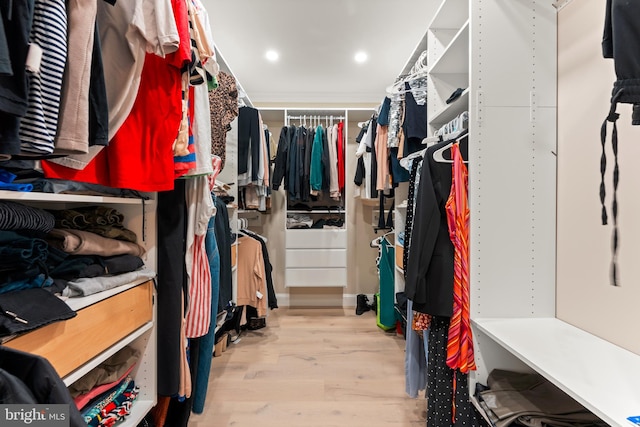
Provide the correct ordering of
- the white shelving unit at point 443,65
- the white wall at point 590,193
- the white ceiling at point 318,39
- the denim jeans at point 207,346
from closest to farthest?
1. the white wall at point 590,193
2. the denim jeans at point 207,346
3. the white shelving unit at point 443,65
4. the white ceiling at point 318,39

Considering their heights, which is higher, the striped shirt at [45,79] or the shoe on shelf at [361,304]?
the striped shirt at [45,79]

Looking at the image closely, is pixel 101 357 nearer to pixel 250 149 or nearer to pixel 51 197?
pixel 51 197

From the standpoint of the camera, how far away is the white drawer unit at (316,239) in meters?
3.22


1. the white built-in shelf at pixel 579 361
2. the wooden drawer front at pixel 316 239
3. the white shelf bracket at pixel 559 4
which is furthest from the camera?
the wooden drawer front at pixel 316 239

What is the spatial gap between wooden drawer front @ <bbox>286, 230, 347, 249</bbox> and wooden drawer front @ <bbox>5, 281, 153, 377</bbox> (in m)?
2.06

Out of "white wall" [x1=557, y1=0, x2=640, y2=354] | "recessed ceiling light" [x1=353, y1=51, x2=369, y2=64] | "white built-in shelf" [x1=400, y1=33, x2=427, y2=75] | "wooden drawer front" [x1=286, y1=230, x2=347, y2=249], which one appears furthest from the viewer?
"wooden drawer front" [x1=286, y1=230, x2=347, y2=249]

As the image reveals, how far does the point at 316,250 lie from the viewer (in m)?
3.23

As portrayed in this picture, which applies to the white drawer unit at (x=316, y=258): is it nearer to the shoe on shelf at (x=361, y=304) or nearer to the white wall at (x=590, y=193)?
the shoe on shelf at (x=361, y=304)

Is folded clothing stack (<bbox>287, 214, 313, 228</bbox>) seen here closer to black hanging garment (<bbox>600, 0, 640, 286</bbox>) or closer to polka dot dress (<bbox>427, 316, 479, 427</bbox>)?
polka dot dress (<bbox>427, 316, 479, 427</bbox>)

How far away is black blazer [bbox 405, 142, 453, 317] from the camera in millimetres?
1240

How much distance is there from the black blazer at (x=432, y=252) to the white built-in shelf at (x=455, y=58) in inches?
23.3

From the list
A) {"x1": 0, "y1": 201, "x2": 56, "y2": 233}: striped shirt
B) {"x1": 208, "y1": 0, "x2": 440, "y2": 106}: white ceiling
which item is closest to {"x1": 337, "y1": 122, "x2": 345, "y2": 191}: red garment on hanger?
{"x1": 208, "y1": 0, "x2": 440, "y2": 106}: white ceiling

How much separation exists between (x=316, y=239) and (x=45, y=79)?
274 centimetres

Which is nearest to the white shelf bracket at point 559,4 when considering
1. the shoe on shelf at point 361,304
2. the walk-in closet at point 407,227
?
the walk-in closet at point 407,227
